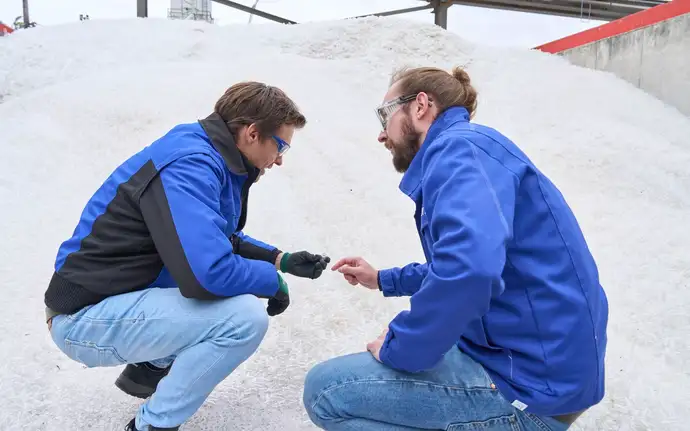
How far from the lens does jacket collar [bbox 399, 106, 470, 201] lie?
1.80 metres

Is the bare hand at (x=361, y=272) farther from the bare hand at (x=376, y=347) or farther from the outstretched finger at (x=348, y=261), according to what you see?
the bare hand at (x=376, y=347)

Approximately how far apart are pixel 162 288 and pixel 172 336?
23cm

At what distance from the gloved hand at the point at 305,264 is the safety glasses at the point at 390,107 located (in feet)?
2.39

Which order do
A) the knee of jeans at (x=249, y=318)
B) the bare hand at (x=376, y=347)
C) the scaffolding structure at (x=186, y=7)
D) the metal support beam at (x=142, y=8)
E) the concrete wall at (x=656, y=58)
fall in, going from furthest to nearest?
the scaffolding structure at (x=186, y=7) → the metal support beam at (x=142, y=8) → the concrete wall at (x=656, y=58) → the knee of jeans at (x=249, y=318) → the bare hand at (x=376, y=347)

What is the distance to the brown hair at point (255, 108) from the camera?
226cm

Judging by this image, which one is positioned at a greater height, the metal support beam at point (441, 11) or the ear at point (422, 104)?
the metal support beam at point (441, 11)

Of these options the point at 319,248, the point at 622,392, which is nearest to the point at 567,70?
the point at 319,248

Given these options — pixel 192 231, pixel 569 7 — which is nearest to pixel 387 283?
pixel 192 231

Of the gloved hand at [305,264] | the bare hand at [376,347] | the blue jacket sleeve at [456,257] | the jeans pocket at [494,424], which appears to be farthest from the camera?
the gloved hand at [305,264]

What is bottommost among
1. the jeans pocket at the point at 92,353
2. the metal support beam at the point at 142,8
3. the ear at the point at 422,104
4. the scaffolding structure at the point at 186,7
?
the jeans pocket at the point at 92,353

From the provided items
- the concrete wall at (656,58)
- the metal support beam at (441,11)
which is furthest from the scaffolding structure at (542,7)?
the concrete wall at (656,58)

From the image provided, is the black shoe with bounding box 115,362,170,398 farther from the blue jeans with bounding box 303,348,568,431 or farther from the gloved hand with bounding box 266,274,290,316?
the blue jeans with bounding box 303,348,568,431

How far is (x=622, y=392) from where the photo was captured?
115 inches

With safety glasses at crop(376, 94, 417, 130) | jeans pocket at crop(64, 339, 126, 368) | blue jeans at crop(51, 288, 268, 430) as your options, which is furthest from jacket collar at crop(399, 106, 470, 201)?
jeans pocket at crop(64, 339, 126, 368)
